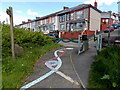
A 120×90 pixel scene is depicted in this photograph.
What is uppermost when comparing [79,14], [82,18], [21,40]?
[79,14]

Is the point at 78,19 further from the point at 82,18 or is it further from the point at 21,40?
the point at 21,40

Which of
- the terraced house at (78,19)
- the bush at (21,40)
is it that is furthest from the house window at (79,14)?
the bush at (21,40)

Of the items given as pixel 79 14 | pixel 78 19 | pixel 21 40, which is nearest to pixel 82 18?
pixel 78 19

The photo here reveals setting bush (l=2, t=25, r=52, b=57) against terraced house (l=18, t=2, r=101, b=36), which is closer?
bush (l=2, t=25, r=52, b=57)

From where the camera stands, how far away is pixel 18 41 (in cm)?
813

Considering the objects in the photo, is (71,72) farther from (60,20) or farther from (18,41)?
(60,20)

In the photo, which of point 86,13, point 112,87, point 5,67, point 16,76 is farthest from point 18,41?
point 86,13

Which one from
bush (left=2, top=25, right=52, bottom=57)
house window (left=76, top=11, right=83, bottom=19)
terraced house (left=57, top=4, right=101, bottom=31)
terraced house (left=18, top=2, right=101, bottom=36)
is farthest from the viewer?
house window (left=76, top=11, right=83, bottom=19)

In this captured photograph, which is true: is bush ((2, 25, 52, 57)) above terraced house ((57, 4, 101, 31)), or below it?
below

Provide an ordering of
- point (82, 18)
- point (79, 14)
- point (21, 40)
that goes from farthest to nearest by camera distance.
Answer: point (79, 14) → point (82, 18) → point (21, 40)

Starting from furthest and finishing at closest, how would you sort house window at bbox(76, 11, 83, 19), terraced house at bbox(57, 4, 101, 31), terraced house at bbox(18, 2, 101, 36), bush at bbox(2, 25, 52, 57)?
house window at bbox(76, 11, 83, 19), terraced house at bbox(18, 2, 101, 36), terraced house at bbox(57, 4, 101, 31), bush at bbox(2, 25, 52, 57)

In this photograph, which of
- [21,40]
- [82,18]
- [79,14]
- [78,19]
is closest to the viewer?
[21,40]

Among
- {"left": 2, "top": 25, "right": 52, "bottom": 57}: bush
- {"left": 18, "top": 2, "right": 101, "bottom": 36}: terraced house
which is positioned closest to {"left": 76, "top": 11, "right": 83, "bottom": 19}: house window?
{"left": 18, "top": 2, "right": 101, "bottom": 36}: terraced house

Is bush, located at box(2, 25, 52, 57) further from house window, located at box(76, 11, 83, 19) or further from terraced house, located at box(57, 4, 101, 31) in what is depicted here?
house window, located at box(76, 11, 83, 19)
